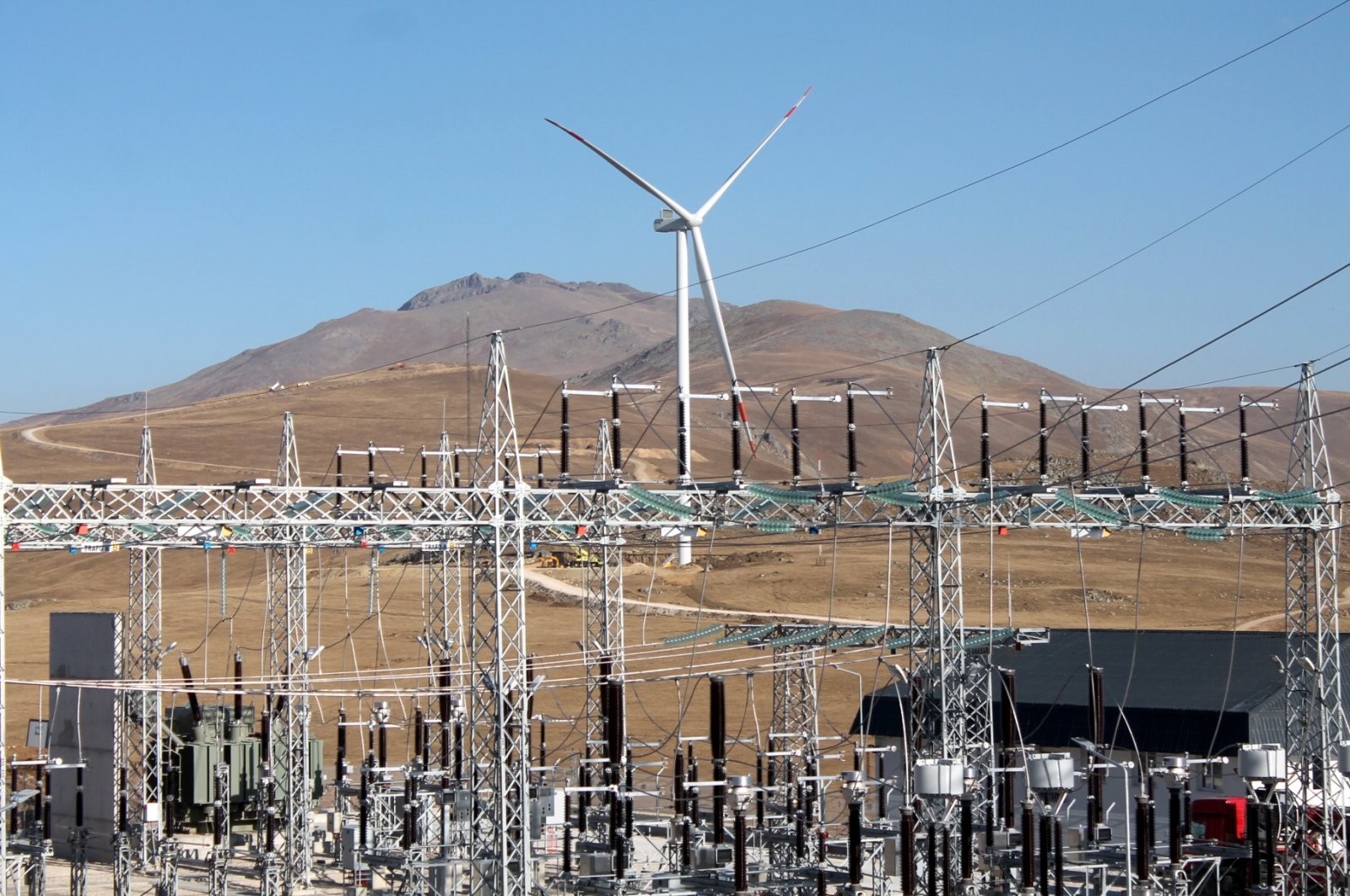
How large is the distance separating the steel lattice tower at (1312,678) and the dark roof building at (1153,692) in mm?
5127

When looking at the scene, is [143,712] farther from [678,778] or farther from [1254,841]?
[1254,841]

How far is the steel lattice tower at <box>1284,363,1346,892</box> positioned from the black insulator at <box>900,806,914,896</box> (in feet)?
21.6

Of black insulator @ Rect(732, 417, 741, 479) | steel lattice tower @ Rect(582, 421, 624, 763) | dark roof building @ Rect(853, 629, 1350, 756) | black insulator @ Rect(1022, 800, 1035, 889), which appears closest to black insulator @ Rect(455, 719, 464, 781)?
steel lattice tower @ Rect(582, 421, 624, 763)

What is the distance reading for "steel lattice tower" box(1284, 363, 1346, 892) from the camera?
1166 inches

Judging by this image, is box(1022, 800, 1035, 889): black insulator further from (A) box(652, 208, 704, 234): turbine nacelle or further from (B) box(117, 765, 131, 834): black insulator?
(A) box(652, 208, 704, 234): turbine nacelle

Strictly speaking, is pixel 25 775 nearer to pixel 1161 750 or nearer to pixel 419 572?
pixel 1161 750

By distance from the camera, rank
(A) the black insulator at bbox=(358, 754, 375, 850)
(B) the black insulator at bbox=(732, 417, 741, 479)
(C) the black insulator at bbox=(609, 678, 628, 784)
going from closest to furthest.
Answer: (B) the black insulator at bbox=(732, 417, 741, 479) < (C) the black insulator at bbox=(609, 678, 628, 784) < (A) the black insulator at bbox=(358, 754, 375, 850)

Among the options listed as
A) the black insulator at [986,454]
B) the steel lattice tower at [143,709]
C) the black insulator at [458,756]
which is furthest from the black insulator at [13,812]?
the black insulator at [986,454]

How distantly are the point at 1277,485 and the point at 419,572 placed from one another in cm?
6760

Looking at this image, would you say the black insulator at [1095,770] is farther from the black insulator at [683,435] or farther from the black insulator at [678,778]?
the black insulator at [683,435]

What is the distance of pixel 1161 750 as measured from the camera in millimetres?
41406

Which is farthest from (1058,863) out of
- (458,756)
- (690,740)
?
(458,756)

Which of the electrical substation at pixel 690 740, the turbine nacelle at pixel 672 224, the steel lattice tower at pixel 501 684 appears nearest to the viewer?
the steel lattice tower at pixel 501 684

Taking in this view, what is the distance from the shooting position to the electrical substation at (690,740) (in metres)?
29.3
